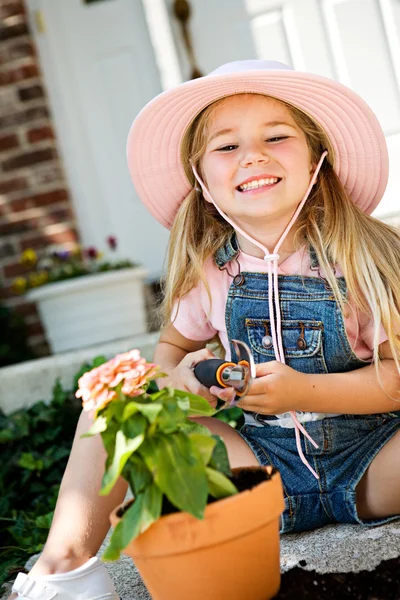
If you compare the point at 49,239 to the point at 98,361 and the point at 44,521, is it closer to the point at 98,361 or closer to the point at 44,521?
the point at 98,361

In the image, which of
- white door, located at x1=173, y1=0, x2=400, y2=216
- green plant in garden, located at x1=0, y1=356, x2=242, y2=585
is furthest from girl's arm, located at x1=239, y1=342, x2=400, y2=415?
white door, located at x1=173, y1=0, x2=400, y2=216

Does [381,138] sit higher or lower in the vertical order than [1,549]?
higher

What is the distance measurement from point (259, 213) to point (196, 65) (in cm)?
244

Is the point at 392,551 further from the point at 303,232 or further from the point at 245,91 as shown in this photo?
the point at 245,91

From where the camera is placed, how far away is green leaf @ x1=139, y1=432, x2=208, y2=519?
122 cm

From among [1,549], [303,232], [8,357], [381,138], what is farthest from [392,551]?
[8,357]

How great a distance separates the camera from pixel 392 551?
5.16 ft

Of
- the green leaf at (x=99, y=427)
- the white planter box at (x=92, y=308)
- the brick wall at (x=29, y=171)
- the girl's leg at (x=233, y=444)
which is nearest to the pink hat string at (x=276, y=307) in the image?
the girl's leg at (x=233, y=444)

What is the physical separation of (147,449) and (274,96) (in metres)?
1.03

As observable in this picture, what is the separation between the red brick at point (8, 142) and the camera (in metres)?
4.12

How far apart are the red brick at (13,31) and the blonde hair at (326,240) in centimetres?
234

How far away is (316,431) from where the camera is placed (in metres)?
1.87

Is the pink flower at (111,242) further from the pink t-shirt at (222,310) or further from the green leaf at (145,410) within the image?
the green leaf at (145,410)

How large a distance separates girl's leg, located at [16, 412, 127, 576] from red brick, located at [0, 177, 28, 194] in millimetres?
2611
